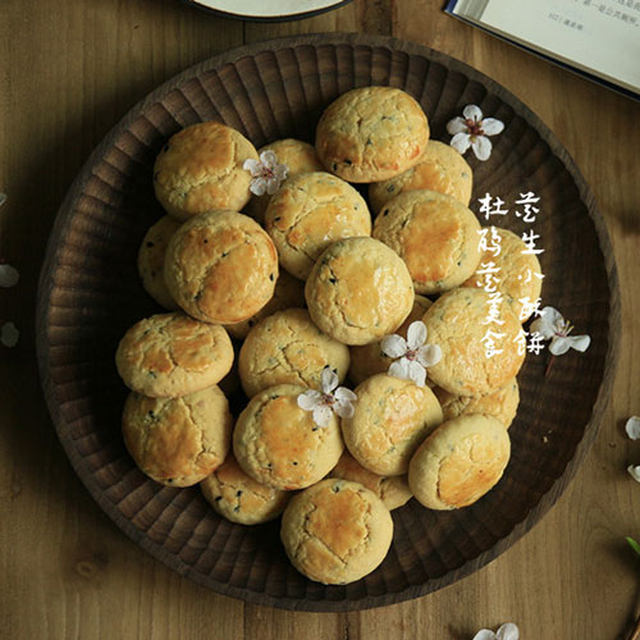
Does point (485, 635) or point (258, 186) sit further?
point (485, 635)

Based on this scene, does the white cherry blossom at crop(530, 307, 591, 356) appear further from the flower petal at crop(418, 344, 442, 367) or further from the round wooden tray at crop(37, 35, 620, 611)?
the flower petal at crop(418, 344, 442, 367)

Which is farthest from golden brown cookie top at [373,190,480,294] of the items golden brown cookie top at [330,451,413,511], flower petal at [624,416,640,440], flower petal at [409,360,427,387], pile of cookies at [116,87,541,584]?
flower petal at [624,416,640,440]

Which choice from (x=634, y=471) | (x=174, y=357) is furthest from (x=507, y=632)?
(x=174, y=357)

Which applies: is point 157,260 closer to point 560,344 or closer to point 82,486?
point 82,486

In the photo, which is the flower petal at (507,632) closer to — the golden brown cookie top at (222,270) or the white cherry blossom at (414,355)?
the white cherry blossom at (414,355)

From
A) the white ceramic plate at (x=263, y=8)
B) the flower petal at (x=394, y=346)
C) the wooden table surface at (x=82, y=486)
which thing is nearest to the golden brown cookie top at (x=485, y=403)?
the flower petal at (x=394, y=346)

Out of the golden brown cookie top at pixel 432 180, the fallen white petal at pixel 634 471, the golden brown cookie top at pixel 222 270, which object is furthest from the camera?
the fallen white petal at pixel 634 471

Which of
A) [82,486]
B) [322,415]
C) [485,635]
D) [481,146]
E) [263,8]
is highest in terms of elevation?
[263,8]
